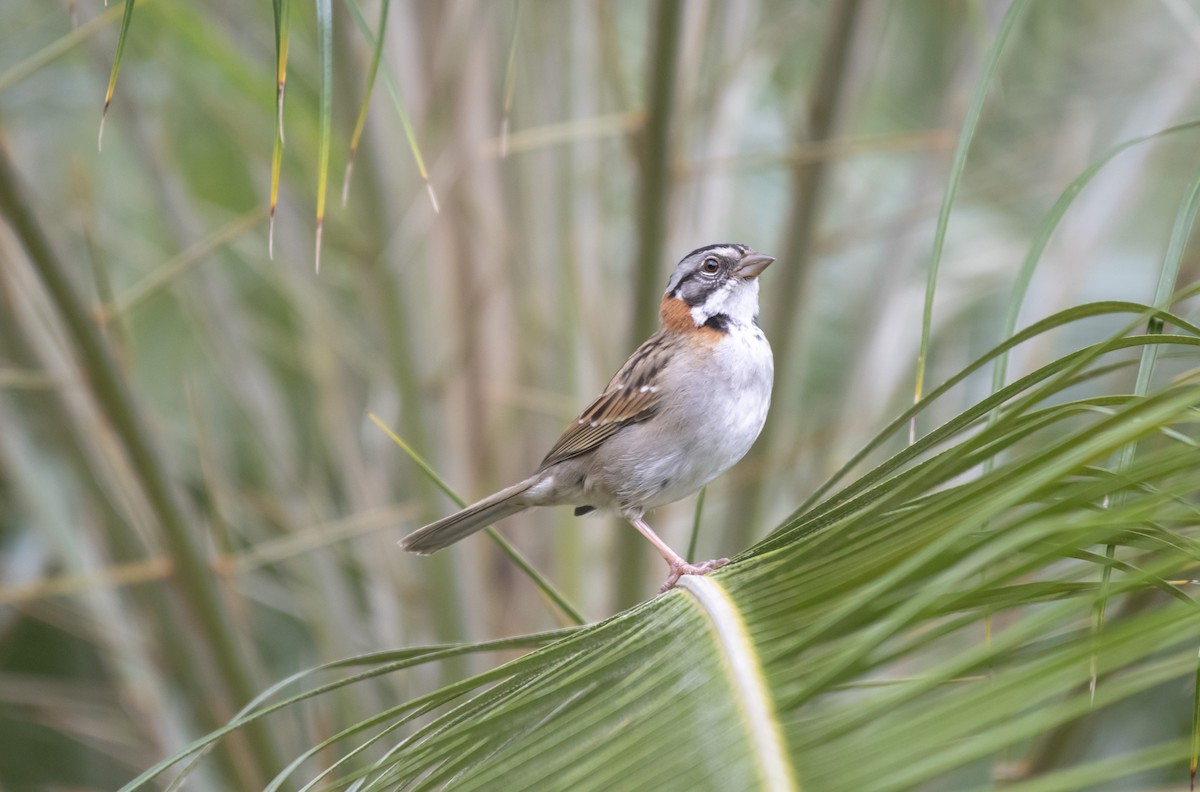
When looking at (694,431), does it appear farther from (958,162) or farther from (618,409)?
(958,162)

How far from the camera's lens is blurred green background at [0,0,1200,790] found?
3535 millimetres

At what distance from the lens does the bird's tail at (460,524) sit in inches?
Answer: 129

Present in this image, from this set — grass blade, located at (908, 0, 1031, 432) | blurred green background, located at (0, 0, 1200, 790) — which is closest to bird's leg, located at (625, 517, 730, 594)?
blurred green background, located at (0, 0, 1200, 790)

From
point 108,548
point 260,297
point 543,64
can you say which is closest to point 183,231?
point 108,548

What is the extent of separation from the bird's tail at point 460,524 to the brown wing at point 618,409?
0.17 metres

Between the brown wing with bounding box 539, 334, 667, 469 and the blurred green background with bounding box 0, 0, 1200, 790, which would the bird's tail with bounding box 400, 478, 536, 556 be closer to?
the brown wing with bounding box 539, 334, 667, 469

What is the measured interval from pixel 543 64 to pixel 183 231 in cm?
155

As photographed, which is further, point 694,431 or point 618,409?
point 618,409

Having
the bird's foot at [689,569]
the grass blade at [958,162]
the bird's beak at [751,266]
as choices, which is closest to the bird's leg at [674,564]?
the bird's foot at [689,569]

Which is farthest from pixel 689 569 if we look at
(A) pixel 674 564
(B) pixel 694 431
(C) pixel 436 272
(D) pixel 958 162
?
(C) pixel 436 272

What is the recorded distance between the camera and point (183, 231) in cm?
384

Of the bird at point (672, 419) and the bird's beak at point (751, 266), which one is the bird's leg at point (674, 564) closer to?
the bird at point (672, 419)

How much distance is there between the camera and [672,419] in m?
3.38

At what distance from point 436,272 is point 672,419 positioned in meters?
1.63
